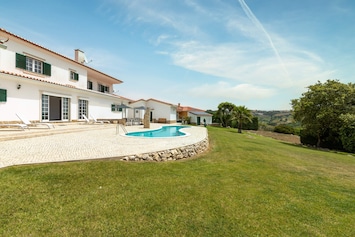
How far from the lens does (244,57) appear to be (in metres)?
19.6

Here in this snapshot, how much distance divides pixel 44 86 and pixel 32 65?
2.72 m

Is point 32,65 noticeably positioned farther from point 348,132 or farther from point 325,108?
point 348,132

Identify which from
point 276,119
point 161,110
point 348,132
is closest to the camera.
Result: point 348,132

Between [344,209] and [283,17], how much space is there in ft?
47.2

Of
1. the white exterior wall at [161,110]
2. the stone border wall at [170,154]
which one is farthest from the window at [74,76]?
the stone border wall at [170,154]

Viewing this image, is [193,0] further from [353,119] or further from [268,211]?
[353,119]

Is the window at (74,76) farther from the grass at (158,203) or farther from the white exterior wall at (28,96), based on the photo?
the grass at (158,203)

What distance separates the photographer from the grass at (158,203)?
131 inches

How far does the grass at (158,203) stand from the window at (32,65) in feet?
46.0

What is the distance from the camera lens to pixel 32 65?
629 inches

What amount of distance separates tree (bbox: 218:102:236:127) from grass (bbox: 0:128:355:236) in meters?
36.9

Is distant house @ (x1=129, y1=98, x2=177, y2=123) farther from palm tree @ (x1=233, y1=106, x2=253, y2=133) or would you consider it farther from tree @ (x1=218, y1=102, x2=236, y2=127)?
tree @ (x1=218, y1=102, x2=236, y2=127)

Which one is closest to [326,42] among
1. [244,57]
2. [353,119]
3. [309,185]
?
[244,57]

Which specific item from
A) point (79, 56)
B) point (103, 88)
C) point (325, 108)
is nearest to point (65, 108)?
point (79, 56)
